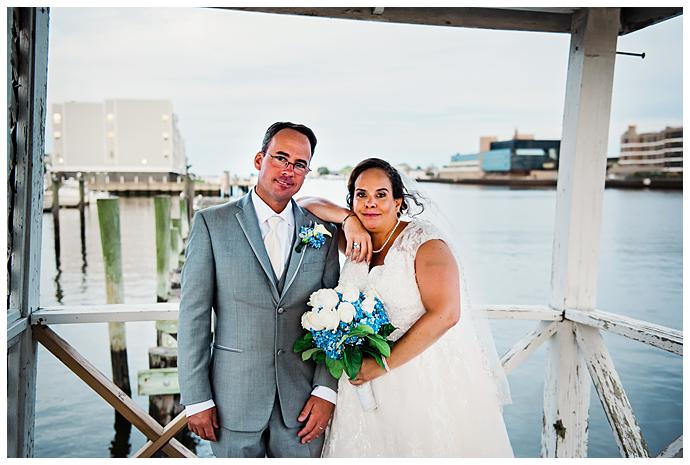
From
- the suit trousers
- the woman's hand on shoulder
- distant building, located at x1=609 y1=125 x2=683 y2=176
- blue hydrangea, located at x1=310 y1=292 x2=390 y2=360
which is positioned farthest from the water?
distant building, located at x1=609 y1=125 x2=683 y2=176

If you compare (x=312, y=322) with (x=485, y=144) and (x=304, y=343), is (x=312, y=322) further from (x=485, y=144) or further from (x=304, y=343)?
(x=485, y=144)

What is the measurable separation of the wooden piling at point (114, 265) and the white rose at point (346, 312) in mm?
5303

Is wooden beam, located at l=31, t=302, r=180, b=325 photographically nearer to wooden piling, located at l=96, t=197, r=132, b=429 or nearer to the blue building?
the blue building

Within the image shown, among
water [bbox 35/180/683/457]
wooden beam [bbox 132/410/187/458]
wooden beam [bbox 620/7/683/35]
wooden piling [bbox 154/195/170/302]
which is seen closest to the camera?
wooden beam [bbox 620/7/683/35]

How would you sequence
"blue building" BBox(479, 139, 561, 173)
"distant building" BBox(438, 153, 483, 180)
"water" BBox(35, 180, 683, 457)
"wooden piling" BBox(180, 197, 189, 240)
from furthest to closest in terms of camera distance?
"wooden piling" BBox(180, 197, 189, 240) < "water" BBox(35, 180, 683, 457) < "distant building" BBox(438, 153, 483, 180) < "blue building" BBox(479, 139, 561, 173)

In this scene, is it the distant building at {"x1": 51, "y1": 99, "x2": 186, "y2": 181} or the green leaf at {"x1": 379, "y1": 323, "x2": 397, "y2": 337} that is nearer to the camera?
the green leaf at {"x1": 379, "y1": 323, "x2": 397, "y2": 337}

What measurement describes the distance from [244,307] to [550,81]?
15.9m

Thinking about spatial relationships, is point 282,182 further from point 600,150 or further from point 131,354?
point 131,354

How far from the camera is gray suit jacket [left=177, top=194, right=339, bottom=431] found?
7.27ft

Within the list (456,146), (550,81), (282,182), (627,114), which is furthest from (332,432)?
(550,81)

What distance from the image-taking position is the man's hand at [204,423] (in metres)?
2.23

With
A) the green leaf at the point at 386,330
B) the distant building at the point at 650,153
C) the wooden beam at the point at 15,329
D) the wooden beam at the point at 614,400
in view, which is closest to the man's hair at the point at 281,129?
the green leaf at the point at 386,330

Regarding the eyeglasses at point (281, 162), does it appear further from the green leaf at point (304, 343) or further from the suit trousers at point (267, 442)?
the suit trousers at point (267, 442)

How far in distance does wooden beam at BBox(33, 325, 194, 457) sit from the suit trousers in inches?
30.9
